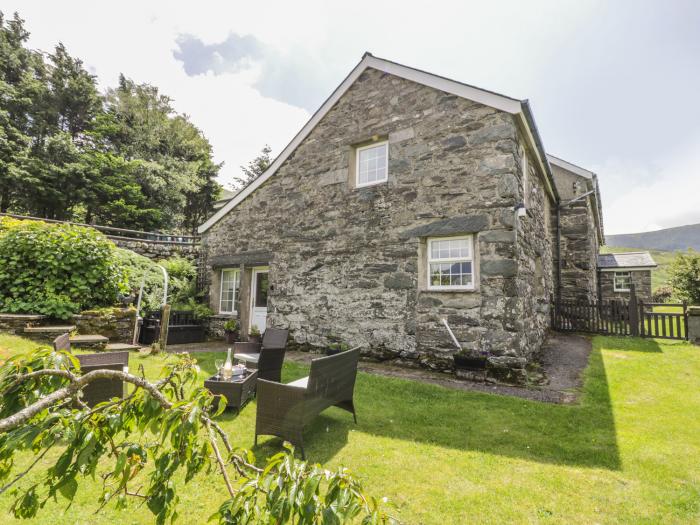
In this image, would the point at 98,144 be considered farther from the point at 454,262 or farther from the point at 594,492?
the point at 594,492

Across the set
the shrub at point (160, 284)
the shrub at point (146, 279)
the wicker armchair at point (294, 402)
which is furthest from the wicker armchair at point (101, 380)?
the shrub at point (146, 279)

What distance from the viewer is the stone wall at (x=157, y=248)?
14505 mm

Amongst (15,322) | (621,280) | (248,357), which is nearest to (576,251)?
(621,280)

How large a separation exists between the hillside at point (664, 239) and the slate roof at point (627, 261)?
127273 mm

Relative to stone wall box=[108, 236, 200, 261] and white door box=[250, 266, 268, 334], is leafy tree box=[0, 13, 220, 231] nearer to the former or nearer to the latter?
stone wall box=[108, 236, 200, 261]

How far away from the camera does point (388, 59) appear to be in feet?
27.6

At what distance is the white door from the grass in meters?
4.59

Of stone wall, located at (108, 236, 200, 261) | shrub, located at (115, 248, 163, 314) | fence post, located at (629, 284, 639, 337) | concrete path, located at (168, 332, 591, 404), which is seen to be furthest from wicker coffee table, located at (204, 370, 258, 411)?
stone wall, located at (108, 236, 200, 261)

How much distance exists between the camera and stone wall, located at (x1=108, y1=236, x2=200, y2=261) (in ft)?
47.6

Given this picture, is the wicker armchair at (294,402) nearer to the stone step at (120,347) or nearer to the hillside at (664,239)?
the stone step at (120,347)

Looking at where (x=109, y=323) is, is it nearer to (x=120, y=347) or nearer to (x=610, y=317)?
(x=120, y=347)

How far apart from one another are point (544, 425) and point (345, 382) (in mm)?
2634

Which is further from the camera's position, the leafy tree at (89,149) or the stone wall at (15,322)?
the leafy tree at (89,149)

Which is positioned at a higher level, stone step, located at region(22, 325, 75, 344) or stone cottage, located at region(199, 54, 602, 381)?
stone cottage, located at region(199, 54, 602, 381)
